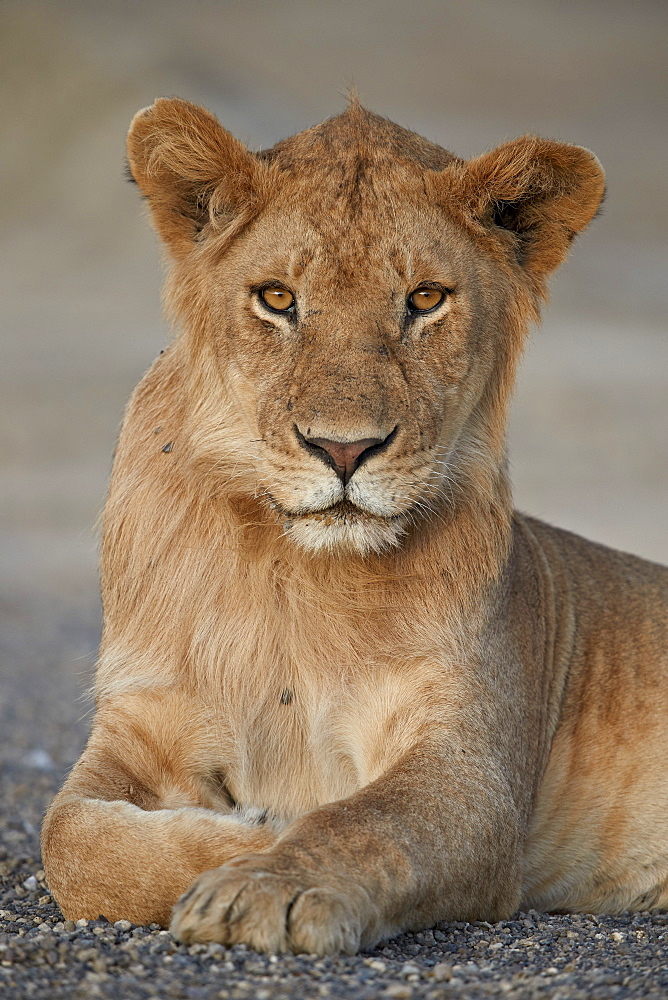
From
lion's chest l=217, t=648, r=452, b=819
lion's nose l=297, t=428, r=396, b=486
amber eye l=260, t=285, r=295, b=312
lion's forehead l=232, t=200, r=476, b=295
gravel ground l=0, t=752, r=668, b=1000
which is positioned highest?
lion's forehead l=232, t=200, r=476, b=295

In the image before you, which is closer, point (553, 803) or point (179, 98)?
point (179, 98)

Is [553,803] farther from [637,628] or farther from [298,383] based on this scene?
[298,383]

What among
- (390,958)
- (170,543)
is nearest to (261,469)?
(170,543)

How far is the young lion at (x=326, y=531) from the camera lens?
378cm

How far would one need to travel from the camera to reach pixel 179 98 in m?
4.22

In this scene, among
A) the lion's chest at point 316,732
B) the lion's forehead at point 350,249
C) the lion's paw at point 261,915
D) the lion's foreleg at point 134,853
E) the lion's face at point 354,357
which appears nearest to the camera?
the lion's paw at point 261,915

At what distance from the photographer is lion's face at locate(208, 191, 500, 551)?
3.75 metres

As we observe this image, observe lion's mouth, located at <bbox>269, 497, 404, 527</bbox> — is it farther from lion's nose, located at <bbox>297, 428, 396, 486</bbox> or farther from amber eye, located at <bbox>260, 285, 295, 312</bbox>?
amber eye, located at <bbox>260, 285, 295, 312</bbox>

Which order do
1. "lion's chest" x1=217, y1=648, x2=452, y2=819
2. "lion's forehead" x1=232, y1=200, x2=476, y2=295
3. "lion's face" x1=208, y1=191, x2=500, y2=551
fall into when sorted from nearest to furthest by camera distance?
1. "lion's face" x1=208, y1=191, x2=500, y2=551
2. "lion's forehead" x1=232, y1=200, x2=476, y2=295
3. "lion's chest" x1=217, y1=648, x2=452, y2=819

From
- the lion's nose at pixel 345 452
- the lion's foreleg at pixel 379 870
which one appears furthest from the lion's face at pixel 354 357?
the lion's foreleg at pixel 379 870

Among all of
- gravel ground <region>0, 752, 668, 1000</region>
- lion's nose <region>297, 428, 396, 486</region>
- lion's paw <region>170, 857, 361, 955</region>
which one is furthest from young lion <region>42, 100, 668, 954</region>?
lion's paw <region>170, 857, 361, 955</region>

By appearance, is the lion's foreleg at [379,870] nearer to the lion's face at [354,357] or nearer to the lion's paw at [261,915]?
the lion's paw at [261,915]

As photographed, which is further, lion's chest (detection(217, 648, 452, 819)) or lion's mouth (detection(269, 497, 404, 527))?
lion's chest (detection(217, 648, 452, 819))

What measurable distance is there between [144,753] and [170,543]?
2.18ft
